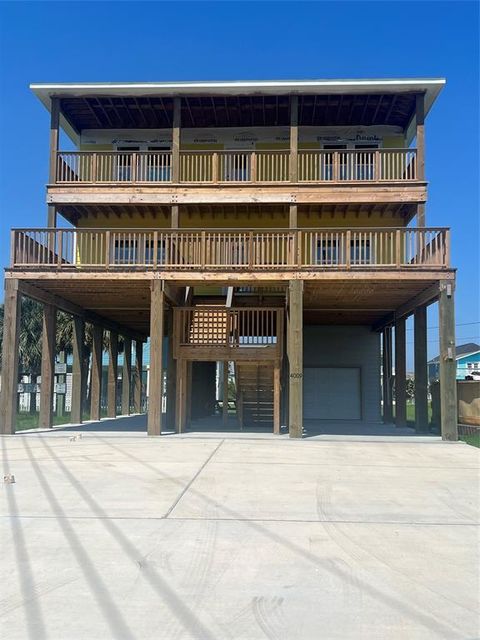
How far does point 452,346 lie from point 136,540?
10.3m

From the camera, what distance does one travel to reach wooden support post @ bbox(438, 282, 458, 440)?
1417cm

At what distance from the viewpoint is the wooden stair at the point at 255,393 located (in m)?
17.9

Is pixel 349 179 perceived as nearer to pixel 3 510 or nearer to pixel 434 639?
pixel 3 510

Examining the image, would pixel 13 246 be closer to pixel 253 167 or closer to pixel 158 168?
pixel 158 168

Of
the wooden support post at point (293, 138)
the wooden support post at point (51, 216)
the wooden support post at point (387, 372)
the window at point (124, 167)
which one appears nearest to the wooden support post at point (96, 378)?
the wooden support post at point (51, 216)

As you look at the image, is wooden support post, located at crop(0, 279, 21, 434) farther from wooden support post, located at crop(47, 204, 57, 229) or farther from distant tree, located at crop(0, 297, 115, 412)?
distant tree, located at crop(0, 297, 115, 412)

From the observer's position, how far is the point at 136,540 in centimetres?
577

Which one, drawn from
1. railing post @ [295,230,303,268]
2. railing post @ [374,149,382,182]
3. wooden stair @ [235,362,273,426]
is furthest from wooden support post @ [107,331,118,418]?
railing post @ [374,149,382,182]

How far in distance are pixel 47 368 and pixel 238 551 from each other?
513 inches

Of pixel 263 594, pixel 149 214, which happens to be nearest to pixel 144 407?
pixel 149 214

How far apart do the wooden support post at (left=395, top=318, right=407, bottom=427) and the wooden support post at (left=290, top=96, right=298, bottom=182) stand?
18.9 feet

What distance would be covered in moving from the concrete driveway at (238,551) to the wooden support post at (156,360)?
14.7 feet

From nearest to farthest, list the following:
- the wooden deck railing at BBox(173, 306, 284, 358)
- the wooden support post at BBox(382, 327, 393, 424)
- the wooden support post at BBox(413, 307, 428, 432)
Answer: the wooden deck railing at BBox(173, 306, 284, 358)
the wooden support post at BBox(413, 307, 428, 432)
the wooden support post at BBox(382, 327, 393, 424)

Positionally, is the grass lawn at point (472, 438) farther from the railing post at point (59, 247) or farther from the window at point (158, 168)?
the window at point (158, 168)
